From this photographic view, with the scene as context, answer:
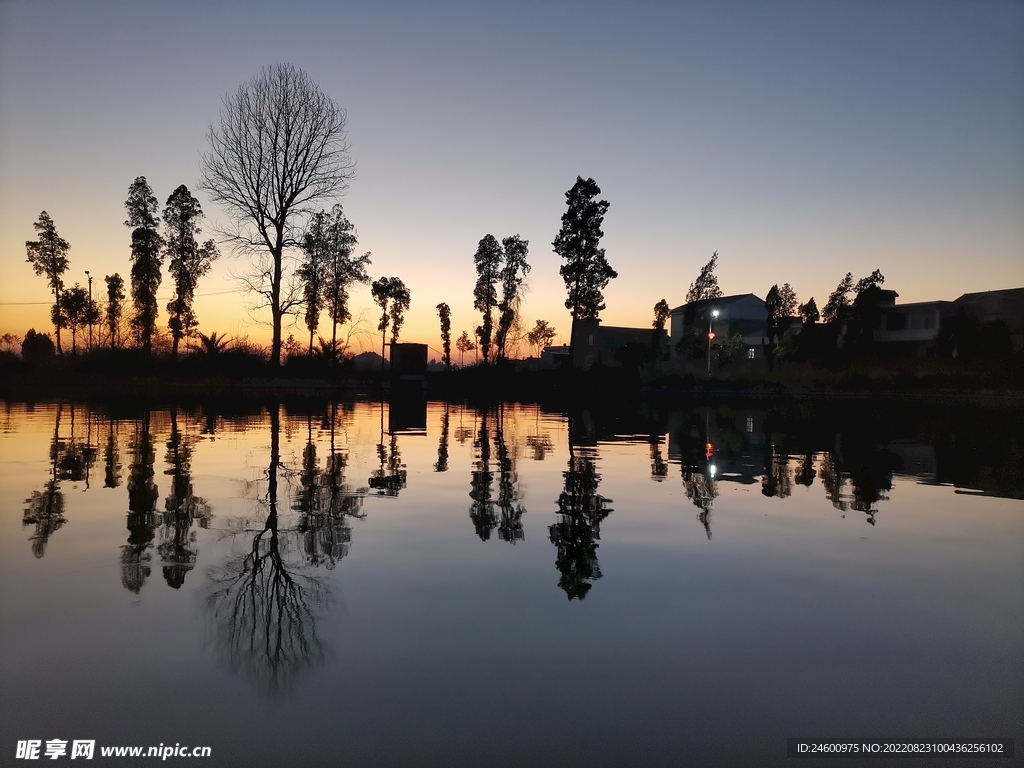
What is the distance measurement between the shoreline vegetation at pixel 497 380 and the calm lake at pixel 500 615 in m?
35.3

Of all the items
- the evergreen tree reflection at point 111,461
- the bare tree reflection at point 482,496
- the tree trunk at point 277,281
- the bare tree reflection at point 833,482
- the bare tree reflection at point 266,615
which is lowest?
the bare tree reflection at point 266,615

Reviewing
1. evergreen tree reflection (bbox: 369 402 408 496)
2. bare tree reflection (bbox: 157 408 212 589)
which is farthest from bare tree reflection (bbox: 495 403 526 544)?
bare tree reflection (bbox: 157 408 212 589)

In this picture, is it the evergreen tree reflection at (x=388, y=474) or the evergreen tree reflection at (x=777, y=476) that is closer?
the evergreen tree reflection at (x=388, y=474)

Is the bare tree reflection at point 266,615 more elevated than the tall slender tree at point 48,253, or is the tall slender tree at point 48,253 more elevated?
the tall slender tree at point 48,253

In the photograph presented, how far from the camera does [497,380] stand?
6275 cm

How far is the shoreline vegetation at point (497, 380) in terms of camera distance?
4444 cm

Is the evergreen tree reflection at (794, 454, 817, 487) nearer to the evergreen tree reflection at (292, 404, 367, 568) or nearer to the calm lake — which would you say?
the calm lake

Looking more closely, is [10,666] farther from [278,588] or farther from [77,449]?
[77,449]

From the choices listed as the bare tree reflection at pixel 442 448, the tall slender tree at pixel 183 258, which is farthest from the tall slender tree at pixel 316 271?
the bare tree reflection at pixel 442 448

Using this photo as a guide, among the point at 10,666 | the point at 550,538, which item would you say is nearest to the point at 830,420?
the point at 550,538

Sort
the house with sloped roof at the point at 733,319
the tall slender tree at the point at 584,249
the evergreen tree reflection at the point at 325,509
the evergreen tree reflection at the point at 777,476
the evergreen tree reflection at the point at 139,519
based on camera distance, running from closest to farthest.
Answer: the evergreen tree reflection at the point at 139,519, the evergreen tree reflection at the point at 325,509, the evergreen tree reflection at the point at 777,476, the tall slender tree at the point at 584,249, the house with sloped roof at the point at 733,319

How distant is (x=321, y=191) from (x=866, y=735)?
43.6 m

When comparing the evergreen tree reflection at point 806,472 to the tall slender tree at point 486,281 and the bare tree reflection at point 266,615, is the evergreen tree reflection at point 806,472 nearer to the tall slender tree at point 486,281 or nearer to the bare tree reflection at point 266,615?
the bare tree reflection at point 266,615

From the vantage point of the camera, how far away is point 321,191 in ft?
138
